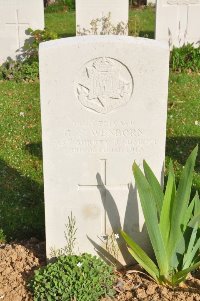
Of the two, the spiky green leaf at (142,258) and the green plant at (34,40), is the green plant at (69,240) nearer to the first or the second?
the spiky green leaf at (142,258)

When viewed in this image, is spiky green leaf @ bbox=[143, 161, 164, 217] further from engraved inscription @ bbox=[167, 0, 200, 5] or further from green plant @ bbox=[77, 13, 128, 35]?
engraved inscription @ bbox=[167, 0, 200, 5]

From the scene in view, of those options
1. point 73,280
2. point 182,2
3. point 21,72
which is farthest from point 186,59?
Result: point 73,280

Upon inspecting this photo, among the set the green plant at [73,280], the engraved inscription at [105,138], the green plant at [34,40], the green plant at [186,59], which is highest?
the green plant at [34,40]

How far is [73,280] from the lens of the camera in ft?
10.4

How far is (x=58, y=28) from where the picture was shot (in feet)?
40.8

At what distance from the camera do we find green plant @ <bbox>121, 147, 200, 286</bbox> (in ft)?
10.2

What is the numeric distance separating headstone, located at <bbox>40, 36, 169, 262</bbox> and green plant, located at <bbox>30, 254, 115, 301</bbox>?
10.8 inches

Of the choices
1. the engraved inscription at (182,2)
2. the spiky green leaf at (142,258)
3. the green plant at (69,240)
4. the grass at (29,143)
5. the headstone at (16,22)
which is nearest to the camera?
the spiky green leaf at (142,258)

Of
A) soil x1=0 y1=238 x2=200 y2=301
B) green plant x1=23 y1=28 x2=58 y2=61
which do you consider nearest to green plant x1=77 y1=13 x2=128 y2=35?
green plant x1=23 y1=28 x2=58 y2=61

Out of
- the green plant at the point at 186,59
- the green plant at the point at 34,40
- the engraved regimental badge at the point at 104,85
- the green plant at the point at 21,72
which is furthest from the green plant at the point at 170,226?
the green plant at the point at 34,40

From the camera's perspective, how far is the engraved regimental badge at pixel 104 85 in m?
3.13

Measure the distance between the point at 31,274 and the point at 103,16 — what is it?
19.3 ft

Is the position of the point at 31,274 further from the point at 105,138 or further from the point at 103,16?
the point at 103,16

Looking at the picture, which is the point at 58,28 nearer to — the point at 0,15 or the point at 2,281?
the point at 0,15
